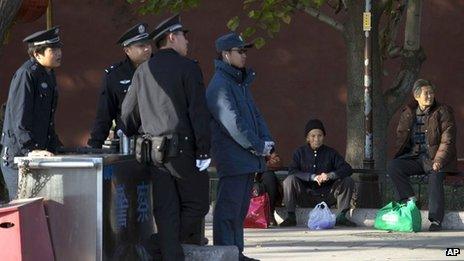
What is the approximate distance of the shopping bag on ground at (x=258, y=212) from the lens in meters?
13.1

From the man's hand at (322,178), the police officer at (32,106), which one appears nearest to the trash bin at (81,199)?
the police officer at (32,106)

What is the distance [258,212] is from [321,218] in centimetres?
67

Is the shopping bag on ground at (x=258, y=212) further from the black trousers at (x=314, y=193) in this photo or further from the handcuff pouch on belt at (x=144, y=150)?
the handcuff pouch on belt at (x=144, y=150)

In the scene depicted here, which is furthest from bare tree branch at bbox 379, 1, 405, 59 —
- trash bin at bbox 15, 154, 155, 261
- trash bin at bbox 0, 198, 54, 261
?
trash bin at bbox 0, 198, 54, 261

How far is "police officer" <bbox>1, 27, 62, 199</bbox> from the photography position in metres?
8.91

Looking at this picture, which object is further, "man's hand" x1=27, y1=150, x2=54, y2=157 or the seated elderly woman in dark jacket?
the seated elderly woman in dark jacket

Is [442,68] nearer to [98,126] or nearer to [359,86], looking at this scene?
[359,86]

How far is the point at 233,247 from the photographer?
9.45 m

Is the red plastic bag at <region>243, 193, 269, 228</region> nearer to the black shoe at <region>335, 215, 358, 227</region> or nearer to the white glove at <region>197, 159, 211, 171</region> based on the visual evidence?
the black shoe at <region>335, 215, 358, 227</region>

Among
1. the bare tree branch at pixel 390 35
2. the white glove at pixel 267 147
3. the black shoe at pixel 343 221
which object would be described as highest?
the bare tree branch at pixel 390 35

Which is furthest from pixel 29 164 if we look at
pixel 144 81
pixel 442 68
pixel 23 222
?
pixel 442 68

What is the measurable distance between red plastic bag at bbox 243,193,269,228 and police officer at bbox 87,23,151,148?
10.8 ft

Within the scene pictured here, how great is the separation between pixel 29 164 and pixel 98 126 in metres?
1.46

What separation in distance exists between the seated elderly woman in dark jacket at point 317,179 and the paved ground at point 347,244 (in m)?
0.29
